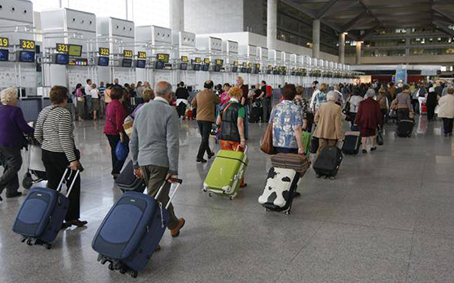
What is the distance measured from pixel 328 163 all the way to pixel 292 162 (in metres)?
2.21

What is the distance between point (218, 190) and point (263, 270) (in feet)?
7.96

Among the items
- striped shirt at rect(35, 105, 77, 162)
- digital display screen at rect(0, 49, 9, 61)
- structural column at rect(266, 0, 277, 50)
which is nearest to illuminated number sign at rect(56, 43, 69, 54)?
digital display screen at rect(0, 49, 9, 61)

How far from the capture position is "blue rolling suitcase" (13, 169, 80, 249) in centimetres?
436

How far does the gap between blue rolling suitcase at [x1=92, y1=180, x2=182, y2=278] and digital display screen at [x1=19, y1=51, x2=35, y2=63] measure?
43.4ft

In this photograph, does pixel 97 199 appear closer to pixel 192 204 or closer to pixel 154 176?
pixel 192 204

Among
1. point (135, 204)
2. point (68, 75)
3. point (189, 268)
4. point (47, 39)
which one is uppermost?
point (47, 39)

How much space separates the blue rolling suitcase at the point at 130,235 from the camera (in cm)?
373

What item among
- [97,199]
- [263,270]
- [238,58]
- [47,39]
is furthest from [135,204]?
[238,58]

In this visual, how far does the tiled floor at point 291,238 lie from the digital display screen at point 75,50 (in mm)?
10343

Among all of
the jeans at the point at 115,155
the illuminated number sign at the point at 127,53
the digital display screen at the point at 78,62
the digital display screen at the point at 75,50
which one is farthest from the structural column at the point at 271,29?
the jeans at the point at 115,155

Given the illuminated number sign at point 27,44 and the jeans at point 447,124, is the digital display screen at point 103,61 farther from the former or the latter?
the jeans at point 447,124

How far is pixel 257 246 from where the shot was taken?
4.54 meters

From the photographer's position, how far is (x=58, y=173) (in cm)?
498

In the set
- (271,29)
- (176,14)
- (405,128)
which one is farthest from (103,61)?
(271,29)
